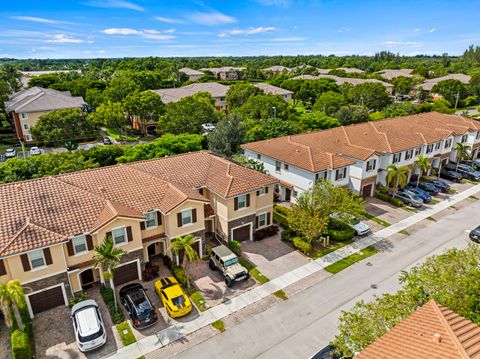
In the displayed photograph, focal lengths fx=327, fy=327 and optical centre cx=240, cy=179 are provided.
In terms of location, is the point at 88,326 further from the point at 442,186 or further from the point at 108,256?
the point at 442,186

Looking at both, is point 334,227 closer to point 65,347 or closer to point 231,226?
point 231,226

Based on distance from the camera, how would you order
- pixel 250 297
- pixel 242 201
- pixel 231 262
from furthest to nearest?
pixel 242 201, pixel 231 262, pixel 250 297

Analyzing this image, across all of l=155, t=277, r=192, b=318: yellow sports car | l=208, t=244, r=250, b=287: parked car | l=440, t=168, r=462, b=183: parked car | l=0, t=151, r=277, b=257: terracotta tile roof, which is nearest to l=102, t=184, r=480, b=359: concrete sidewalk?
l=155, t=277, r=192, b=318: yellow sports car

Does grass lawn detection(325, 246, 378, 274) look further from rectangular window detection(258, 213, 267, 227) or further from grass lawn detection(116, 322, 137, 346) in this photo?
grass lawn detection(116, 322, 137, 346)

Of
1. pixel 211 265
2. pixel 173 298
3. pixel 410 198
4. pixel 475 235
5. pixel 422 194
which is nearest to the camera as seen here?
pixel 173 298

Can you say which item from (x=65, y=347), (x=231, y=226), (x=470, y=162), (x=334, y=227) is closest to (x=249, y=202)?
(x=231, y=226)

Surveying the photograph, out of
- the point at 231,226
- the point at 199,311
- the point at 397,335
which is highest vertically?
the point at 397,335

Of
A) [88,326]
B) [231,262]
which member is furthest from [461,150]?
[88,326]
